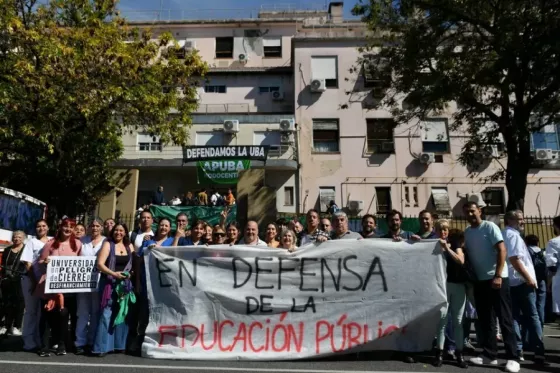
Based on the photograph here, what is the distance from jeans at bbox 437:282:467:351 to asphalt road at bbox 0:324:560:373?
0.99 ft

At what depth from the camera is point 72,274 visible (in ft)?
19.9

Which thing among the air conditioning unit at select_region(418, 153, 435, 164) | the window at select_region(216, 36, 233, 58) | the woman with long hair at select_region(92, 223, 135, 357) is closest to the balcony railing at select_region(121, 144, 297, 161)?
the air conditioning unit at select_region(418, 153, 435, 164)

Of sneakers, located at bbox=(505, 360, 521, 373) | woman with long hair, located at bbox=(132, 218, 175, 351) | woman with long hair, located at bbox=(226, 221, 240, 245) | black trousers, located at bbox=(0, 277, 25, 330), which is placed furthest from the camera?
black trousers, located at bbox=(0, 277, 25, 330)

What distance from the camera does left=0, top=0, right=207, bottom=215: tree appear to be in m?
13.2

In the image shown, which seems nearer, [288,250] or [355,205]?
[288,250]

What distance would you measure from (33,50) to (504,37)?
42.9 feet

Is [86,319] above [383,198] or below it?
below

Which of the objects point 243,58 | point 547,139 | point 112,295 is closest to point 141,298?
point 112,295

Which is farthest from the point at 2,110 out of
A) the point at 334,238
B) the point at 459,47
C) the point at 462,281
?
the point at 459,47

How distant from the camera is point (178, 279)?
6.07m

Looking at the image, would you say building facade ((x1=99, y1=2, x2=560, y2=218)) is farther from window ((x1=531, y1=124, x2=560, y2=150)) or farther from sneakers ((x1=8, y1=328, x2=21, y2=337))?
sneakers ((x1=8, y1=328, x2=21, y2=337))

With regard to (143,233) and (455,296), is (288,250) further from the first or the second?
(143,233)

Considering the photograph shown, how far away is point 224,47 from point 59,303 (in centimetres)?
2567

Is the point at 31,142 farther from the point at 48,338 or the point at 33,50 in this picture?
the point at 48,338
